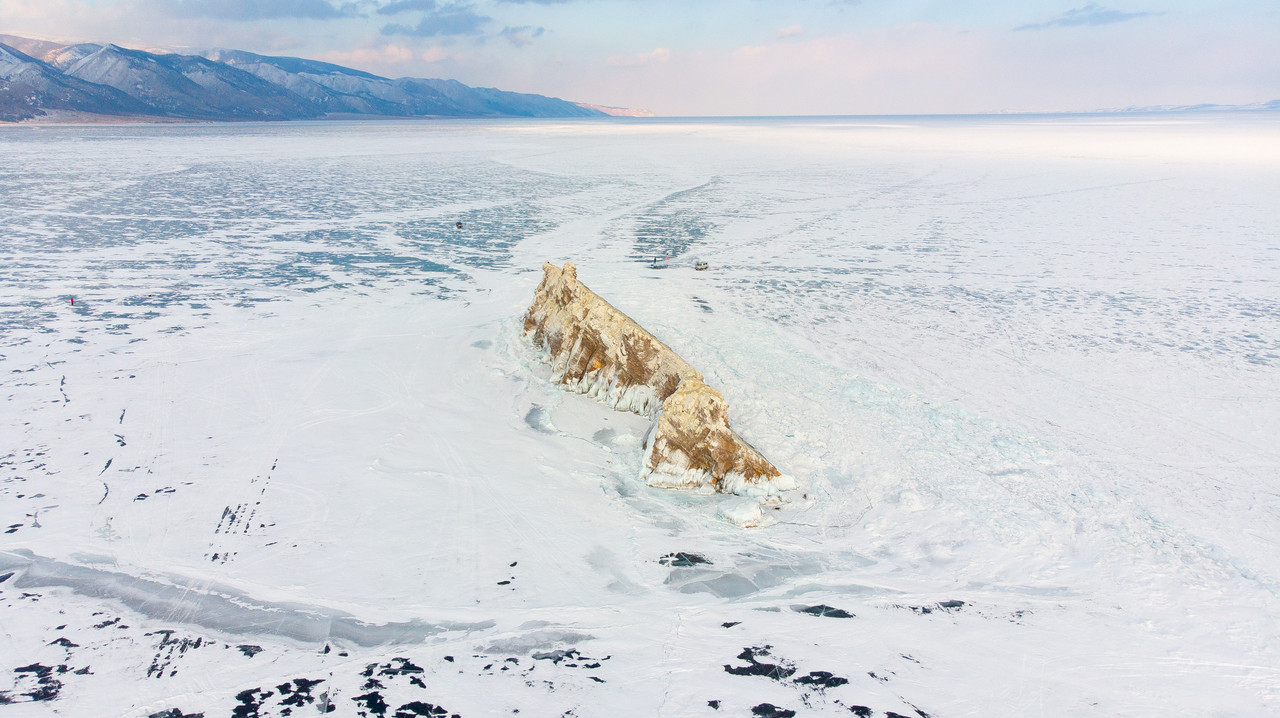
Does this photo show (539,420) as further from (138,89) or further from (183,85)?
(183,85)

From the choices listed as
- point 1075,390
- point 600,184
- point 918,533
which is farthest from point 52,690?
point 600,184

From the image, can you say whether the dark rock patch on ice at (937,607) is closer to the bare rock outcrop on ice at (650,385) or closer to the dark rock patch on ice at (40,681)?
the bare rock outcrop on ice at (650,385)

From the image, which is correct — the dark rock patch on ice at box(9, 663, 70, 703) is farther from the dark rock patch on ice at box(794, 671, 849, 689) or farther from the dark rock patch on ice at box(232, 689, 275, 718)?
the dark rock patch on ice at box(794, 671, 849, 689)

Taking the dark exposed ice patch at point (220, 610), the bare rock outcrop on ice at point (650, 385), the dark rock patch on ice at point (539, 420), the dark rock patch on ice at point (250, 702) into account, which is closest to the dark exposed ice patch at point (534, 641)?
the dark exposed ice patch at point (220, 610)

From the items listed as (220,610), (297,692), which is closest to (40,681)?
(220,610)

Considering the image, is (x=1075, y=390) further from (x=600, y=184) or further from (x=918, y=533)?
(x=600, y=184)

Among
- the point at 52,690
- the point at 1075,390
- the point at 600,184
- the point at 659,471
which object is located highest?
the point at 600,184
